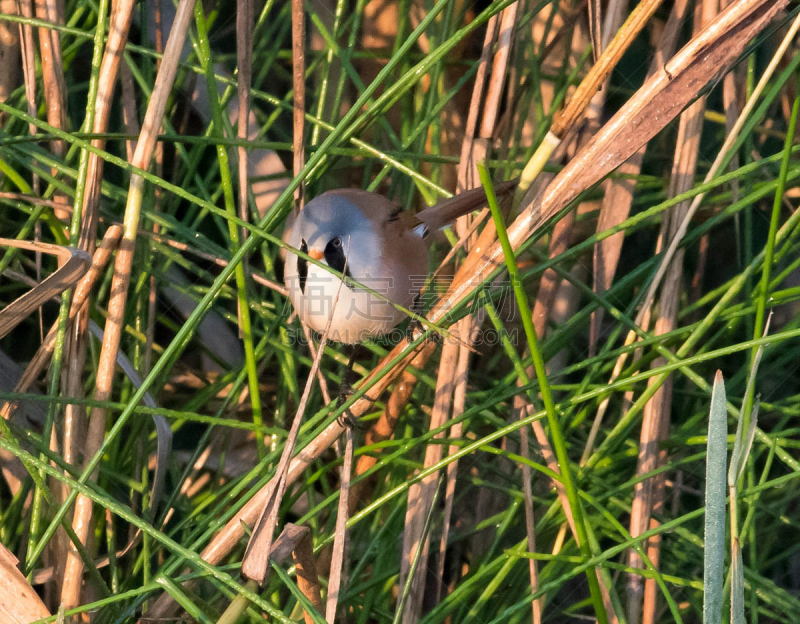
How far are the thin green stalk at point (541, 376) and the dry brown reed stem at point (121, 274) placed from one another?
0.73 metres

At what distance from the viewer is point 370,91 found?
1.11m

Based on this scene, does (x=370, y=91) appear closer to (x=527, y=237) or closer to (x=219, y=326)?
(x=527, y=237)

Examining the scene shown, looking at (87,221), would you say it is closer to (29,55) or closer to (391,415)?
(29,55)

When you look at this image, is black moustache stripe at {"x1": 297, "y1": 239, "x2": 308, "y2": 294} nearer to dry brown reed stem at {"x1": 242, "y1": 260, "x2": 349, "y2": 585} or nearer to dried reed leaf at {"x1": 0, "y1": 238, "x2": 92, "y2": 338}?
dried reed leaf at {"x1": 0, "y1": 238, "x2": 92, "y2": 338}

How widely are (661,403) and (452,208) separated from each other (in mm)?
658

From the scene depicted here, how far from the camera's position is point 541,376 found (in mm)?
944

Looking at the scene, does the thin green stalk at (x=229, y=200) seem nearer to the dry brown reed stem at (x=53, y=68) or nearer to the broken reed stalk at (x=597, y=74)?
the dry brown reed stem at (x=53, y=68)

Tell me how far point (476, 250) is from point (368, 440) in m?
0.66

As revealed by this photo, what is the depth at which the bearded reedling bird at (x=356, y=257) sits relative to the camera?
1.69 meters

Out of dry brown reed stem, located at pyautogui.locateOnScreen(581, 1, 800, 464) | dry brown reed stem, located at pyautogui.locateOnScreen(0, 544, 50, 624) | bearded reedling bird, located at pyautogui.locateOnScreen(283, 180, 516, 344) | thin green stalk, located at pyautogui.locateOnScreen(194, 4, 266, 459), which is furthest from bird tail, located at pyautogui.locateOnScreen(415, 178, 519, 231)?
dry brown reed stem, located at pyautogui.locateOnScreen(0, 544, 50, 624)

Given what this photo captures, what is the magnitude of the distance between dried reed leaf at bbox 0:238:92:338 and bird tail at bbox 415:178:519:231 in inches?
33.2

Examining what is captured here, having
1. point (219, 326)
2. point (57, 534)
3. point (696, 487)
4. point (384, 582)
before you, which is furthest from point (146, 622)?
point (696, 487)

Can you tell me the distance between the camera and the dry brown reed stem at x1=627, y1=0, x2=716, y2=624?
1.53 metres

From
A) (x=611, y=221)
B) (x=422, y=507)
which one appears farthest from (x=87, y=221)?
(x=611, y=221)
